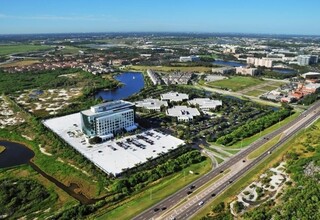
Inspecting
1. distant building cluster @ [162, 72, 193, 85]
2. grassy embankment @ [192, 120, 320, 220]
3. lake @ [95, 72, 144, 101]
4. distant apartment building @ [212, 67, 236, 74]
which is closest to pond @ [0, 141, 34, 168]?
grassy embankment @ [192, 120, 320, 220]

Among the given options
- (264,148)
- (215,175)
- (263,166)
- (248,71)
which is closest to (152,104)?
(264,148)

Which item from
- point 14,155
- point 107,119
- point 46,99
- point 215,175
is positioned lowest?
point 14,155

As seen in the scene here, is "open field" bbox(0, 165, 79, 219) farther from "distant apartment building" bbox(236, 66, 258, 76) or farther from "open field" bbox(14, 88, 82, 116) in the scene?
"distant apartment building" bbox(236, 66, 258, 76)

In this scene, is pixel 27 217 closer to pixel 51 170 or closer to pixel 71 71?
pixel 51 170

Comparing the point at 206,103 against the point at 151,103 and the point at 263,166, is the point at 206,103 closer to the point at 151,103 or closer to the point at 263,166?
the point at 151,103

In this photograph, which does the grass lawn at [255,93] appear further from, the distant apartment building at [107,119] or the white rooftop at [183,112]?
the distant apartment building at [107,119]

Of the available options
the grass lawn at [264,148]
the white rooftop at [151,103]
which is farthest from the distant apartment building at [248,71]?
the grass lawn at [264,148]
